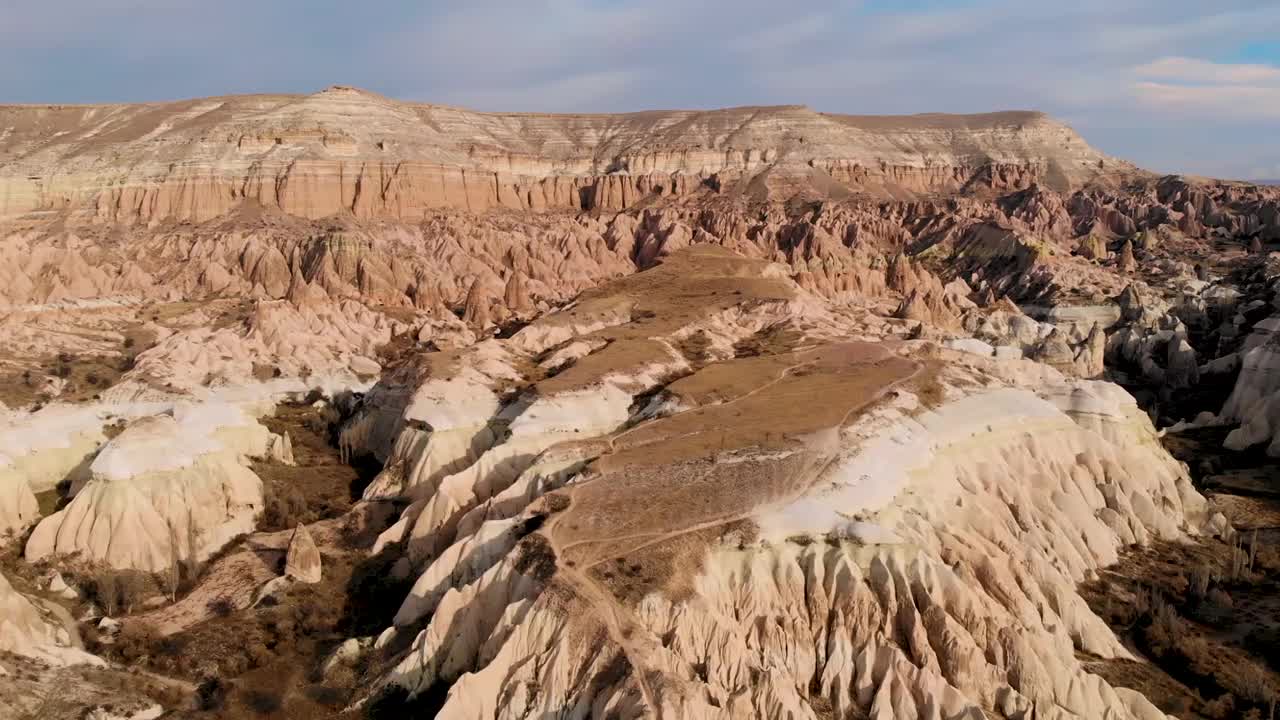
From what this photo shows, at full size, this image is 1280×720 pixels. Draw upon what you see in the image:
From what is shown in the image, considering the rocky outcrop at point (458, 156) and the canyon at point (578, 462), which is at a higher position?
the rocky outcrop at point (458, 156)

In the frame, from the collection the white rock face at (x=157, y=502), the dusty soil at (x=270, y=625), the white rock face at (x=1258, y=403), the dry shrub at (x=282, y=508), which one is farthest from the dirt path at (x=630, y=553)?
the white rock face at (x=1258, y=403)

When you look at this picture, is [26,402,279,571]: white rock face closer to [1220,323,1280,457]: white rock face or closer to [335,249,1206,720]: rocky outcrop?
[335,249,1206,720]: rocky outcrop

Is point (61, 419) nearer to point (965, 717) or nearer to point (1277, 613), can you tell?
point (965, 717)

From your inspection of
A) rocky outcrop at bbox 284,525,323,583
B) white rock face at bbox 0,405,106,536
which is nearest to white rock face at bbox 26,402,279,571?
white rock face at bbox 0,405,106,536

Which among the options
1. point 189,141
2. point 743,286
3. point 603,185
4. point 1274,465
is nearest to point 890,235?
point 603,185

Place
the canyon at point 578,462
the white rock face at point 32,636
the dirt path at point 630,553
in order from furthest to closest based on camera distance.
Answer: the white rock face at point 32,636 < the canyon at point 578,462 < the dirt path at point 630,553

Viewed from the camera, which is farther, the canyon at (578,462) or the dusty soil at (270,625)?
the dusty soil at (270,625)

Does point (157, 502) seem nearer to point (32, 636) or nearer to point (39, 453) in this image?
point (39, 453)

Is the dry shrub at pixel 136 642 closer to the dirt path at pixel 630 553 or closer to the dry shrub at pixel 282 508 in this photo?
the dry shrub at pixel 282 508
